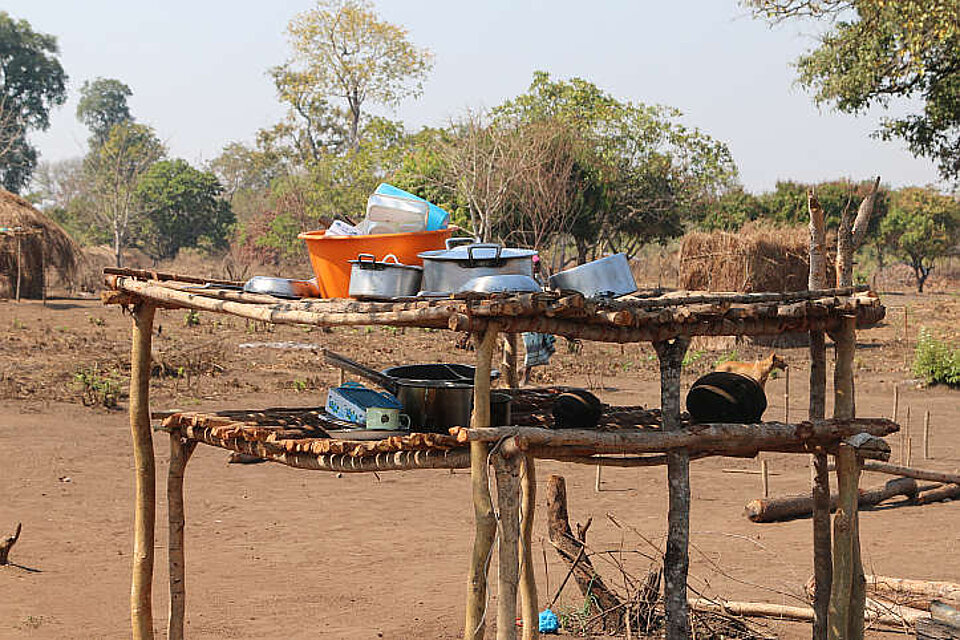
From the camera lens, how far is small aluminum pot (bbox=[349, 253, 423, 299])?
147 inches

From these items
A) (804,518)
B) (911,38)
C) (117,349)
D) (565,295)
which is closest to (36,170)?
(117,349)

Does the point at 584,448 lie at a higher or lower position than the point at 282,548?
higher

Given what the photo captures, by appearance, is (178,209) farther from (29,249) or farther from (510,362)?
(510,362)

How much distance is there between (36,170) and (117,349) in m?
34.1

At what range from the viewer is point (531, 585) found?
208 inches

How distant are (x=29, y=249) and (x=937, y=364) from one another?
58.9 feet

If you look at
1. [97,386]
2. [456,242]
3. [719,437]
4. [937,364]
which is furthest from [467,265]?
[937,364]

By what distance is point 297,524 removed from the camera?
27.0 feet

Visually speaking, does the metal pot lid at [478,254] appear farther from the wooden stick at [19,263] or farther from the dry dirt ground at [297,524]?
the wooden stick at [19,263]

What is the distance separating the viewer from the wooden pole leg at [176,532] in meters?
4.93

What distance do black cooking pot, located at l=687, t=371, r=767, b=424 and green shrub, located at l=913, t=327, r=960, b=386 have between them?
39.9ft

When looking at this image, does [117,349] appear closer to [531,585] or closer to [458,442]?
[531,585]

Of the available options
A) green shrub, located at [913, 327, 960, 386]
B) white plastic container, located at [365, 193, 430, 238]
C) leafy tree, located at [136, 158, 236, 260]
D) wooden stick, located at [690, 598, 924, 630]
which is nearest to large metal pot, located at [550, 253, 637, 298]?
white plastic container, located at [365, 193, 430, 238]

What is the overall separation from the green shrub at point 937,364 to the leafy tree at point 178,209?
2921cm
